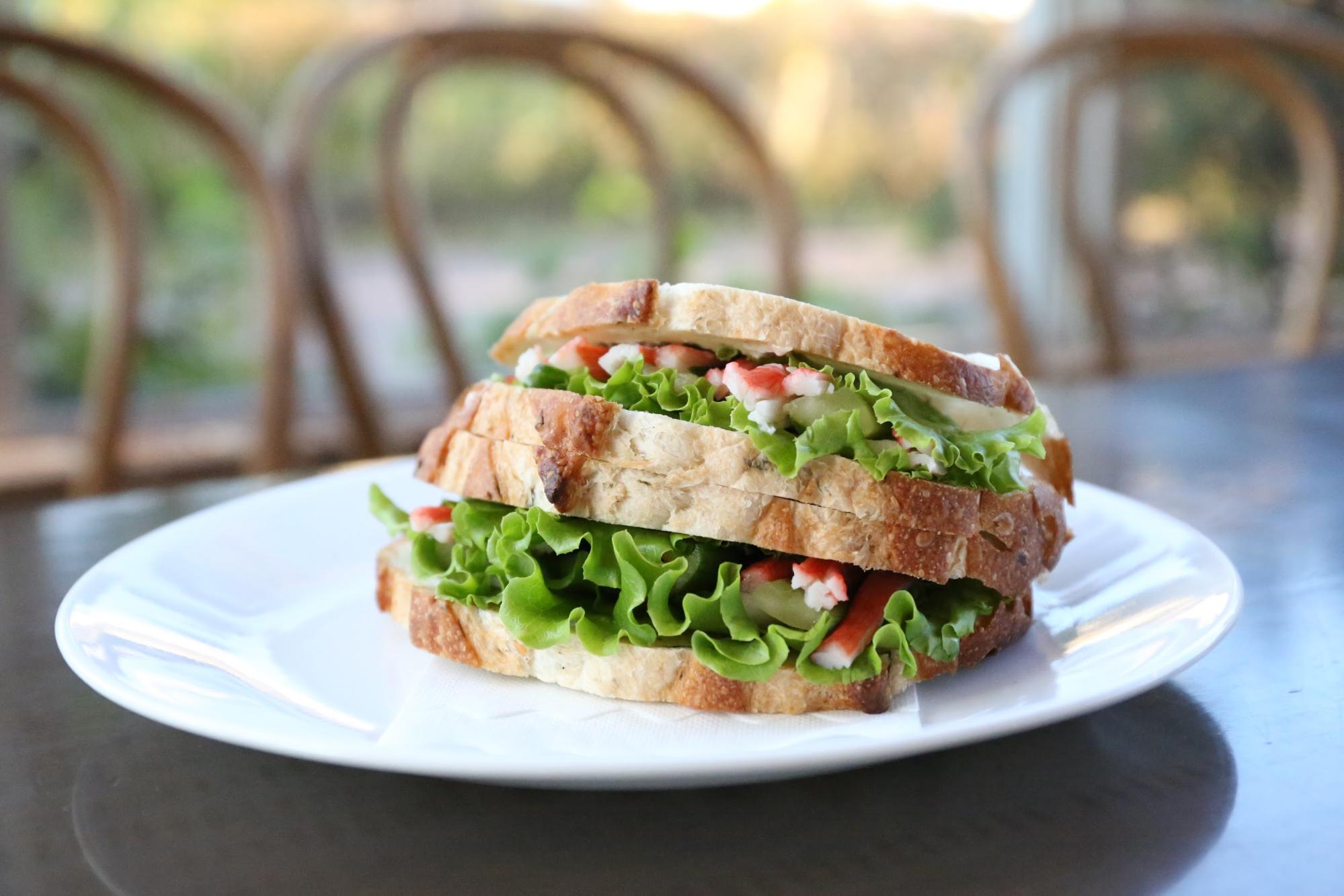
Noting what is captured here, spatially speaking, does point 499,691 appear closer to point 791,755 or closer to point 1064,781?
point 791,755

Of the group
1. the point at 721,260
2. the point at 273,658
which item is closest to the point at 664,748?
the point at 273,658

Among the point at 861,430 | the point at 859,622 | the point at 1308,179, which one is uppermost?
A: the point at 861,430

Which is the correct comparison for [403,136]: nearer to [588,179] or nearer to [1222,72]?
[588,179]

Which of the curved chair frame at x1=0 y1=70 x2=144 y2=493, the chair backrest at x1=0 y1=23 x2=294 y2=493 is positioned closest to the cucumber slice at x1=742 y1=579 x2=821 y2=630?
the chair backrest at x1=0 y1=23 x2=294 y2=493

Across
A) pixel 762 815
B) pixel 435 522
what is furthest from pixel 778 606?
pixel 435 522

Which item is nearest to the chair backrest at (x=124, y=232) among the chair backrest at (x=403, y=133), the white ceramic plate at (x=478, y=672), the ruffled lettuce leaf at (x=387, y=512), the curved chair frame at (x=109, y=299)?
the curved chair frame at (x=109, y=299)

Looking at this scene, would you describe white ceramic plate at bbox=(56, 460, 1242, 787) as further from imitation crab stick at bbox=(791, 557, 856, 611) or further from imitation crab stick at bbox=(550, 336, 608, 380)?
imitation crab stick at bbox=(550, 336, 608, 380)

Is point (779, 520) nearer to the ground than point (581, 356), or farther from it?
nearer to the ground
